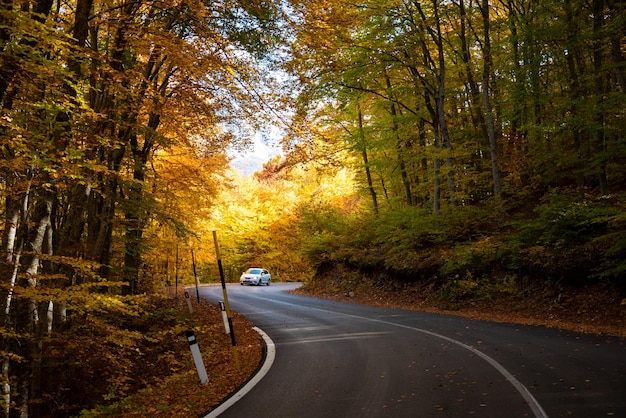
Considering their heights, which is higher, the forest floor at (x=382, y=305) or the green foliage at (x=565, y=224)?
the green foliage at (x=565, y=224)

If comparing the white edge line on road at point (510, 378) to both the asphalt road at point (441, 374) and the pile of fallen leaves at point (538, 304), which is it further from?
the pile of fallen leaves at point (538, 304)

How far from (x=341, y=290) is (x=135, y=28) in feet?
58.8

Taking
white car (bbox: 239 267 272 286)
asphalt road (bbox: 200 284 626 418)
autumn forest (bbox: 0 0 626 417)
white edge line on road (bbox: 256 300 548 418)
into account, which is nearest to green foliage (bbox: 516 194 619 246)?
autumn forest (bbox: 0 0 626 417)

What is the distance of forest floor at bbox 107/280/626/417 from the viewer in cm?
654

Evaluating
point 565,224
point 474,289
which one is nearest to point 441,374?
point 565,224

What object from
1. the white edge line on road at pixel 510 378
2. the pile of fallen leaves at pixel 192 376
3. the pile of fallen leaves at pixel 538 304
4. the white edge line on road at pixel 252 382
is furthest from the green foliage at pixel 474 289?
the white edge line on road at pixel 252 382

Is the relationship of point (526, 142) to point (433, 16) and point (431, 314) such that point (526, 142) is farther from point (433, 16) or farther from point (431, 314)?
point (431, 314)

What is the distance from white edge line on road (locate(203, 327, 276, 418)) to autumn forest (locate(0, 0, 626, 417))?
259 cm

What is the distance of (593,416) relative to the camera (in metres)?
4.59

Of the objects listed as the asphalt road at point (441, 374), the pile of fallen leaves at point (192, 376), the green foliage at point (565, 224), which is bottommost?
the pile of fallen leaves at point (192, 376)

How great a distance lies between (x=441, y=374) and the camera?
6.64m

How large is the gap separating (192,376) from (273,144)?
257 inches

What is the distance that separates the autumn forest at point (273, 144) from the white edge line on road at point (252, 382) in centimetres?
259

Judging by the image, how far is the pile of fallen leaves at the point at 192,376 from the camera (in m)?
6.21
